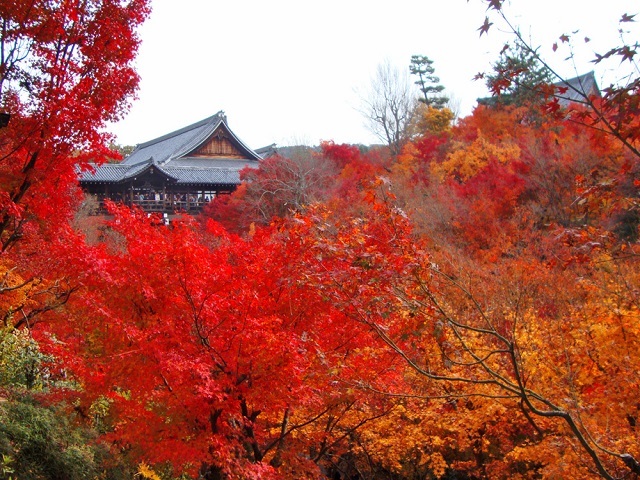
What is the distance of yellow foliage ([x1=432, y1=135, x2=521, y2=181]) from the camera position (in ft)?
80.0

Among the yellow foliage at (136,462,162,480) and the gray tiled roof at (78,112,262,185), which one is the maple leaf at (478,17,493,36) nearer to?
the yellow foliage at (136,462,162,480)

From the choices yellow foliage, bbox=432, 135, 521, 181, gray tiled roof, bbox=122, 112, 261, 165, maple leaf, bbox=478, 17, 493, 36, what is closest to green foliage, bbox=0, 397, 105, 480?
maple leaf, bbox=478, 17, 493, 36

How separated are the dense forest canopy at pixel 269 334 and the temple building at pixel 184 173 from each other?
19177 millimetres

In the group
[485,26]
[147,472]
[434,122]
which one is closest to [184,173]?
[434,122]

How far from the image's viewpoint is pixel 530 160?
858 inches

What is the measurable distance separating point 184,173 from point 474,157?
1812 centimetres

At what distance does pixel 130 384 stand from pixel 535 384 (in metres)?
6.12

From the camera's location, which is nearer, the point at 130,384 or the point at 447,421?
the point at 130,384

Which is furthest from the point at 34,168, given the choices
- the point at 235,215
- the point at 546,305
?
the point at 235,215

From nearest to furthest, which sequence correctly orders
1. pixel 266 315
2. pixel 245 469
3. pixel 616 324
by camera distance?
1. pixel 245 469
2. pixel 266 315
3. pixel 616 324

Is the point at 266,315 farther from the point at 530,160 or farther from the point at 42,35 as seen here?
the point at 530,160

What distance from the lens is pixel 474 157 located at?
2511 cm

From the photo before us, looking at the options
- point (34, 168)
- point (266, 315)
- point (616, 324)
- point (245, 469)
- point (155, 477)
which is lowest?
point (155, 477)

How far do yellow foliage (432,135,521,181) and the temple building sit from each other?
43.9 ft
